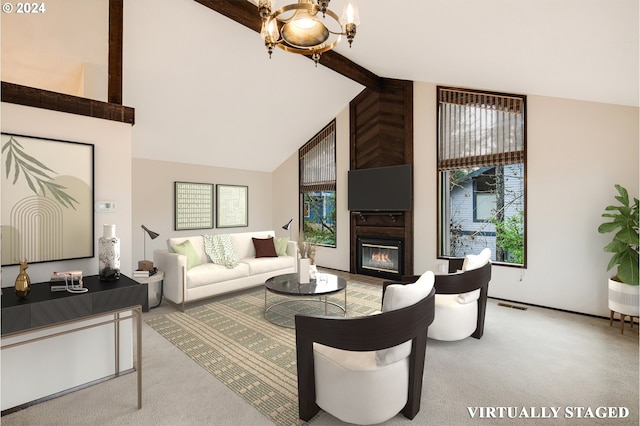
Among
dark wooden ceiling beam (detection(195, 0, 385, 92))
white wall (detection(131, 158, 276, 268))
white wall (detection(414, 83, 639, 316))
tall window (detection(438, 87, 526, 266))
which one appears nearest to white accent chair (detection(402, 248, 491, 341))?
white wall (detection(414, 83, 639, 316))

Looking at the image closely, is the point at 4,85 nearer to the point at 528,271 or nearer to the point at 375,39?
the point at 375,39

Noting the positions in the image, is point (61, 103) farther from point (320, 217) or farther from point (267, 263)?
point (320, 217)

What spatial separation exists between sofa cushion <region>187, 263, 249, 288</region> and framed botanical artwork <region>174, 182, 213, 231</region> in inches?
81.4

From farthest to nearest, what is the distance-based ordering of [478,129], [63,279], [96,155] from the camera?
[478,129] < [96,155] < [63,279]

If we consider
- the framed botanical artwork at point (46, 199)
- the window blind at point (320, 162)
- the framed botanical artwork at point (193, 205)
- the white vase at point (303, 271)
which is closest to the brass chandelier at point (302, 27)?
the framed botanical artwork at point (46, 199)

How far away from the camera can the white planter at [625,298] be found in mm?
3193

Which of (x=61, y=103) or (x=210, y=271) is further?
(x=210, y=271)

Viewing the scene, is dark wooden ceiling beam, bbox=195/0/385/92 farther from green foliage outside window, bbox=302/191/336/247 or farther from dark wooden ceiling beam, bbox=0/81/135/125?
green foliage outside window, bbox=302/191/336/247

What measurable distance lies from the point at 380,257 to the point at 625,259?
135 inches

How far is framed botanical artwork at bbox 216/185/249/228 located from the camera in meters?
6.87

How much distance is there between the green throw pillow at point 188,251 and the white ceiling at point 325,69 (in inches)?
84.6

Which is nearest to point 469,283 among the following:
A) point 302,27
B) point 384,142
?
point 302,27

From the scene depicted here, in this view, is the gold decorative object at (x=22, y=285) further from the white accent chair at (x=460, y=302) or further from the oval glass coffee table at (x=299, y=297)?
the white accent chair at (x=460, y=302)

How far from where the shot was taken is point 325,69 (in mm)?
5371
